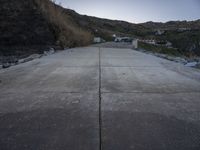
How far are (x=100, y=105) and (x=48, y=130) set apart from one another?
33.9 inches

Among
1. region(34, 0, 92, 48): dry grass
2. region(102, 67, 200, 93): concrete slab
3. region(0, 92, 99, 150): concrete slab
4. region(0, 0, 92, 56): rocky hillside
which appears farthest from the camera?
region(34, 0, 92, 48): dry grass

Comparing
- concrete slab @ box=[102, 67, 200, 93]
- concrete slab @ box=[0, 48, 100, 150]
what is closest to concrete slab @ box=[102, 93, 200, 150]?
concrete slab @ box=[0, 48, 100, 150]

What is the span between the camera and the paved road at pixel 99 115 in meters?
2.01

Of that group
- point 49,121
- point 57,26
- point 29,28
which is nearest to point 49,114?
point 49,121

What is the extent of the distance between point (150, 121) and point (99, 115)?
495 mm

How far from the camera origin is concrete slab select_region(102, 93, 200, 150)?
1994mm

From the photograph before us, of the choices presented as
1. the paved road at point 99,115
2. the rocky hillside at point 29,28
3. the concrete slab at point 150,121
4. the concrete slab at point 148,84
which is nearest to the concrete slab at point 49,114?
the paved road at point 99,115

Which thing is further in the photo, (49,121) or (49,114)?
(49,114)

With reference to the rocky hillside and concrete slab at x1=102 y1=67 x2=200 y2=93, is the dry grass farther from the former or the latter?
concrete slab at x1=102 y1=67 x2=200 y2=93

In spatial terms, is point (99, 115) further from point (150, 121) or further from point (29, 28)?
point (29, 28)

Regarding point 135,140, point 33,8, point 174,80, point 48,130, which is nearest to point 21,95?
point 48,130

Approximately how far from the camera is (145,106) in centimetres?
296

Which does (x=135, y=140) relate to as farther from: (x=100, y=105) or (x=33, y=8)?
(x=33, y=8)

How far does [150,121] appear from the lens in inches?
97.3
